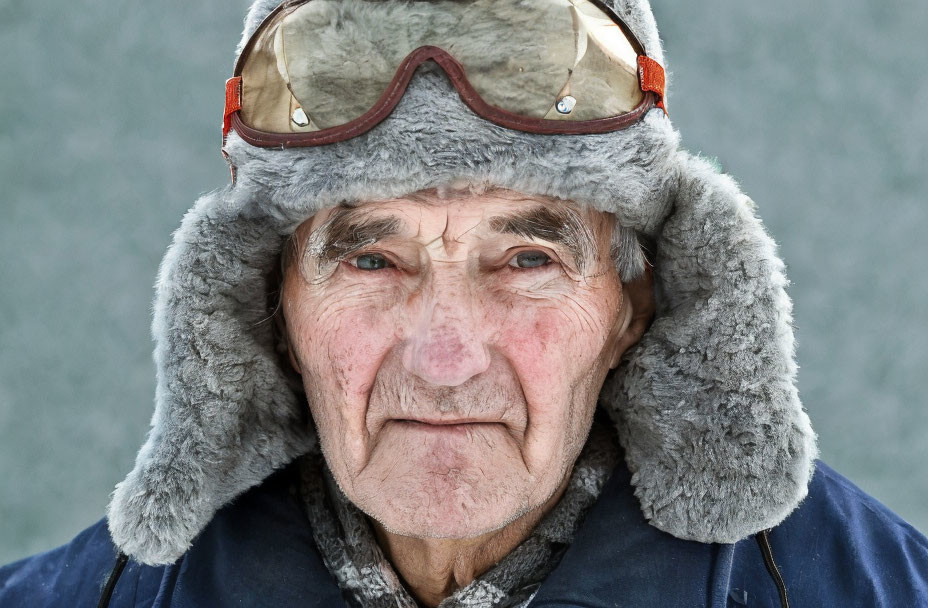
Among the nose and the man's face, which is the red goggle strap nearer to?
the man's face

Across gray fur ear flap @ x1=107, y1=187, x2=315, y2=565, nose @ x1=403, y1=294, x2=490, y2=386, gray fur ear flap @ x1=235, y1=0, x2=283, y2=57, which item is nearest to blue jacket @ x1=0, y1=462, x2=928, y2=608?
gray fur ear flap @ x1=107, y1=187, x2=315, y2=565

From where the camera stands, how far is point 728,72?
3.10 meters

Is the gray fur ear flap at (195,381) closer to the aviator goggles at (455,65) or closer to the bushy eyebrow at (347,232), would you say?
the bushy eyebrow at (347,232)

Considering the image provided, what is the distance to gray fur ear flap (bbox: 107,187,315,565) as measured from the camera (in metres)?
1.96

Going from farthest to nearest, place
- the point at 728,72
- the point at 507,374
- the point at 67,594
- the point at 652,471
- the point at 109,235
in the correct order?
1. the point at 109,235
2. the point at 728,72
3. the point at 67,594
4. the point at 652,471
5. the point at 507,374

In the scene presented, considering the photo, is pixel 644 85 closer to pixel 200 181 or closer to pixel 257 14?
pixel 257 14

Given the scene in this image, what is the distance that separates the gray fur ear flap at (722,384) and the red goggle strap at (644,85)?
147 millimetres

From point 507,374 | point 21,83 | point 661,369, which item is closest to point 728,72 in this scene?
point 661,369

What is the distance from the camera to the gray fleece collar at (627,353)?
171cm

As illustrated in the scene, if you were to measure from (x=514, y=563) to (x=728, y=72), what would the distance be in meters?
1.78

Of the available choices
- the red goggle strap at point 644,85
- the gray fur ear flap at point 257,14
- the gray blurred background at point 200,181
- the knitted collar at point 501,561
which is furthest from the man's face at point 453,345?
the gray blurred background at point 200,181

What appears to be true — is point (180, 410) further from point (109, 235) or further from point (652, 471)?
point (109, 235)

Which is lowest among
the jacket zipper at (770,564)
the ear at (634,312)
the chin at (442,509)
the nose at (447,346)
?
the jacket zipper at (770,564)

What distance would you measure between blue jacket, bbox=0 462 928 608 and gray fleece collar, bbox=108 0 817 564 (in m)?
0.07
